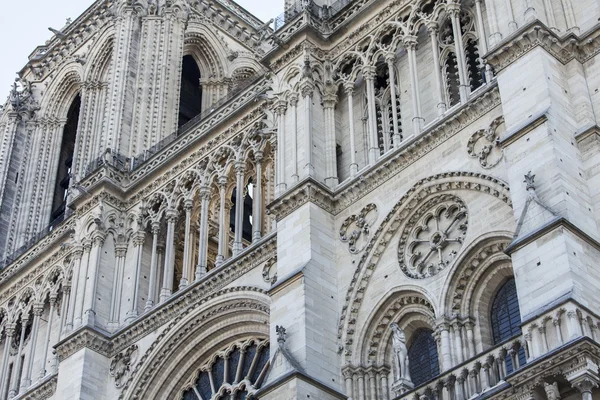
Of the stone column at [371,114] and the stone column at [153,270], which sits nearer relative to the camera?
the stone column at [371,114]

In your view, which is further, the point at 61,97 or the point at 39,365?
the point at 61,97

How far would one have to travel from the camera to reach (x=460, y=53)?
2373cm

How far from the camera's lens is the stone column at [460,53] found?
76.0 ft

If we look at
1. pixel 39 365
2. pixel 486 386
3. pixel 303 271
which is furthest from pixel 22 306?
pixel 486 386

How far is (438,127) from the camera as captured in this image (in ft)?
75.4

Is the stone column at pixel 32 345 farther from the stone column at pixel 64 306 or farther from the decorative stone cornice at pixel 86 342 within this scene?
the decorative stone cornice at pixel 86 342

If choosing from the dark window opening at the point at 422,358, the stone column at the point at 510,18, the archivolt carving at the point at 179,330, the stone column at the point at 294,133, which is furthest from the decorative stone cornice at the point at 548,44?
the archivolt carving at the point at 179,330

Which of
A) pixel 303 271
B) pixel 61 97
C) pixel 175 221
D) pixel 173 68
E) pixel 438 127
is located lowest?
pixel 303 271

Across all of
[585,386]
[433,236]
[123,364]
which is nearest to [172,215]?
[123,364]

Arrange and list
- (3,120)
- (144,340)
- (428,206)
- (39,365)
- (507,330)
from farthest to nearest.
→ 1. (3,120)
2. (39,365)
3. (144,340)
4. (428,206)
5. (507,330)

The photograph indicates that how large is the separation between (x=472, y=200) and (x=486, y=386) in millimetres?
4182

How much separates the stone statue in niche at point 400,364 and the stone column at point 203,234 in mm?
7493

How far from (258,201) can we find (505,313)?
319 inches

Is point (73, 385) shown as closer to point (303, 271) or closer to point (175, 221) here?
point (175, 221)
